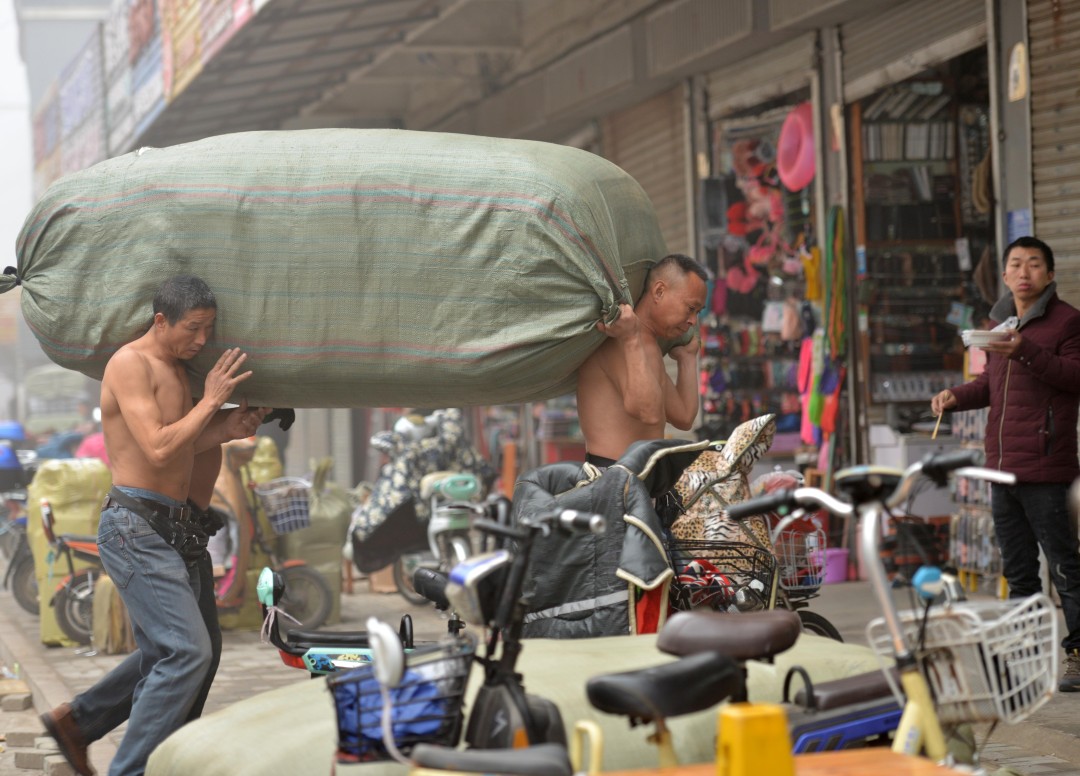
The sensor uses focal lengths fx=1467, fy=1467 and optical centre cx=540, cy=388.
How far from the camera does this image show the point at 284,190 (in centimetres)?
535

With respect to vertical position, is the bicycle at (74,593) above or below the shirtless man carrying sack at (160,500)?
below

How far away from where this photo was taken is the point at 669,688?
3.38 metres

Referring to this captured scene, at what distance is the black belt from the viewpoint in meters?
5.45

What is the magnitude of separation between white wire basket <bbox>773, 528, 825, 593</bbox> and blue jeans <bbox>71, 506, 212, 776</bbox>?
2282 millimetres

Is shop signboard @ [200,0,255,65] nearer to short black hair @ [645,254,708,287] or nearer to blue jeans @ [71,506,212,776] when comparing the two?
short black hair @ [645,254,708,287]

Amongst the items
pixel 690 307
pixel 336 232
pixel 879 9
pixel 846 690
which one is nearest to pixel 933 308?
pixel 879 9

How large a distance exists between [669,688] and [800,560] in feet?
8.91

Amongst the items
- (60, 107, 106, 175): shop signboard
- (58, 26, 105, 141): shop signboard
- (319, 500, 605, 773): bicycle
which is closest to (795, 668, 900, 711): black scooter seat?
(319, 500, 605, 773): bicycle

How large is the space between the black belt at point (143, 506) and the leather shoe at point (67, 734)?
2.79ft

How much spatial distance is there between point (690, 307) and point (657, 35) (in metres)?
7.28

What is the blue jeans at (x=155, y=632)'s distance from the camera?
5.21 meters

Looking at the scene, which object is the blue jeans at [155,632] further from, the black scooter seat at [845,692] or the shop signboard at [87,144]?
the shop signboard at [87,144]

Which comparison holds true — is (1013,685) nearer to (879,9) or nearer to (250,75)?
(879,9)

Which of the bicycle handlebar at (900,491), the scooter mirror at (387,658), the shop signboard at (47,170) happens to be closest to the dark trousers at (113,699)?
the scooter mirror at (387,658)
